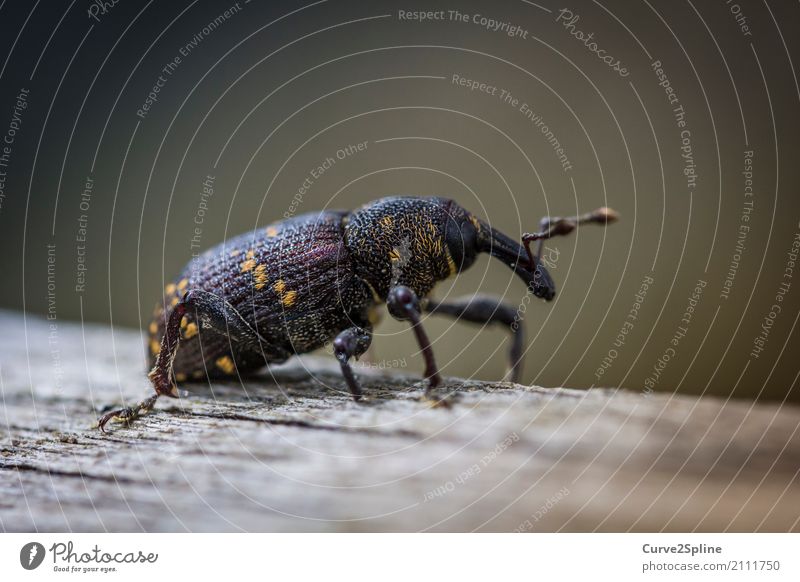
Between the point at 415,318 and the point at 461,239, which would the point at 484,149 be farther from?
the point at 415,318

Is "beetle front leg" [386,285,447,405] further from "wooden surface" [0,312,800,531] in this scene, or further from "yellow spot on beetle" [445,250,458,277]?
"yellow spot on beetle" [445,250,458,277]

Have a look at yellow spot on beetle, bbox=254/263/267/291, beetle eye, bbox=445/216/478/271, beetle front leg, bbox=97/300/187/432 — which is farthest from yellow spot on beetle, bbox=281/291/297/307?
beetle eye, bbox=445/216/478/271

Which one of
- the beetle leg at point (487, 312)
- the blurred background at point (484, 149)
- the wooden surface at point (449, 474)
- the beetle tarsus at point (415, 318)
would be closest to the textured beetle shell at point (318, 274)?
the beetle tarsus at point (415, 318)

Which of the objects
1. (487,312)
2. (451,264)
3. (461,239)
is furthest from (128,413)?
(487,312)

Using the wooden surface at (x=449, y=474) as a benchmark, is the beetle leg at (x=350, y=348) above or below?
above

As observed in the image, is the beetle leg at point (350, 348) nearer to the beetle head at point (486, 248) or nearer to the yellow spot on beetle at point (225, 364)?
the beetle head at point (486, 248)

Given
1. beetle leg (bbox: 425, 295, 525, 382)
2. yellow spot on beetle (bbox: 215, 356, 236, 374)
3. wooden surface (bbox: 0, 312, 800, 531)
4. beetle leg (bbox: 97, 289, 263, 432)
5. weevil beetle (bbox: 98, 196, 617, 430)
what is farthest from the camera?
beetle leg (bbox: 425, 295, 525, 382)
